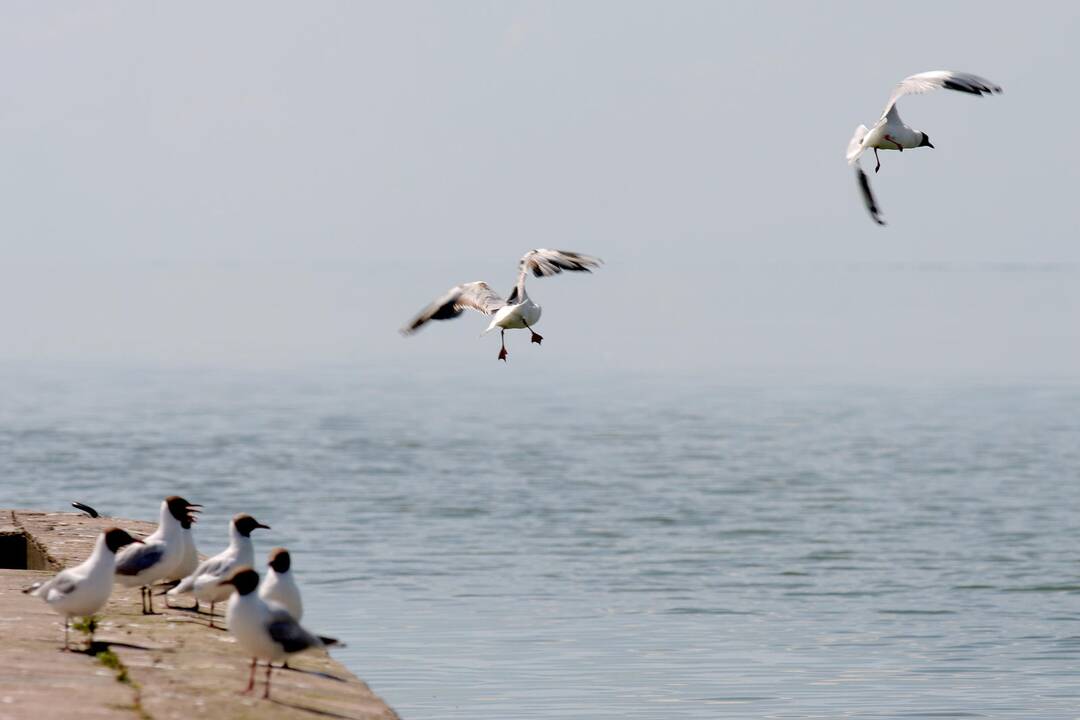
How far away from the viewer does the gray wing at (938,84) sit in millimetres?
17094

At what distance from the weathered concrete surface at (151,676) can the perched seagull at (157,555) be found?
0.30 meters

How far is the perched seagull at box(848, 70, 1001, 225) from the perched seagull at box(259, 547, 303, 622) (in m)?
7.12

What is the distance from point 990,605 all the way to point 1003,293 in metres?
171

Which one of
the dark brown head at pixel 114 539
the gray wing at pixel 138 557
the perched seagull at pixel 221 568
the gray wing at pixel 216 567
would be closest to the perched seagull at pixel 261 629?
the dark brown head at pixel 114 539

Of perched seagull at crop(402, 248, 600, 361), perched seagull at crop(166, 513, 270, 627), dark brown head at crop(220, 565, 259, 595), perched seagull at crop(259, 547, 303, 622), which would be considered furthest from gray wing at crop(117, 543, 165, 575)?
perched seagull at crop(402, 248, 600, 361)

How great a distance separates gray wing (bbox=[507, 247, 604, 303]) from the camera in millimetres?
17156

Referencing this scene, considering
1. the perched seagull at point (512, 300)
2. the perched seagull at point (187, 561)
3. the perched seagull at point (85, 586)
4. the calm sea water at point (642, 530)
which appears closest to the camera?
the perched seagull at point (85, 586)

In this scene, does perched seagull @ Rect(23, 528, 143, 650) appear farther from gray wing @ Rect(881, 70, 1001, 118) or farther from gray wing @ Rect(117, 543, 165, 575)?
gray wing @ Rect(881, 70, 1001, 118)

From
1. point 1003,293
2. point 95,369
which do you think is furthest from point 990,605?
point 1003,293

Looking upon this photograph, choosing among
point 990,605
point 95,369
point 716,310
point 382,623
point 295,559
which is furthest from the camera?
point 716,310

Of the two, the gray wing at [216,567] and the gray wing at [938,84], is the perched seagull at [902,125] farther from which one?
the gray wing at [216,567]

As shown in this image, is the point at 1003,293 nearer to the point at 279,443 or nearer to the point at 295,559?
the point at 279,443

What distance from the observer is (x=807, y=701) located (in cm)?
1700

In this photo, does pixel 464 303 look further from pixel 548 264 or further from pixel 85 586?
pixel 85 586
